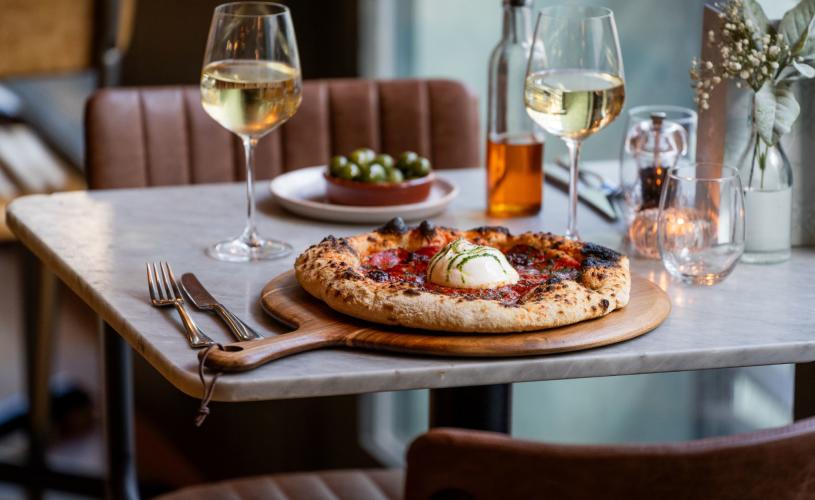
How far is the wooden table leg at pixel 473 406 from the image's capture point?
1639mm

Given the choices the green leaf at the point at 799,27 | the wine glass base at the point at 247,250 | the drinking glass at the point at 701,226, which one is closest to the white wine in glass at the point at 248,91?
the wine glass base at the point at 247,250

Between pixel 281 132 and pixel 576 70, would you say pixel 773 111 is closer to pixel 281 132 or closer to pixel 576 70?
pixel 576 70

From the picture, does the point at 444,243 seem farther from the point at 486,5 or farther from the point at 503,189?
the point at 486,5

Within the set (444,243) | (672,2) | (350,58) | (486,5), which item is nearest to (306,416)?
(350,58)

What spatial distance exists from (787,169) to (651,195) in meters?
0.17

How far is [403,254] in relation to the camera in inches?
53.2

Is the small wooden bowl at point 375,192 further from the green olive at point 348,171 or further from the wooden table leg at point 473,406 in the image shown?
the wooden table leg at point 473,406

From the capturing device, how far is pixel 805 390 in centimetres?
139

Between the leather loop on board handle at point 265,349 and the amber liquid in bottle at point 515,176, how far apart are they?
22.9 inches

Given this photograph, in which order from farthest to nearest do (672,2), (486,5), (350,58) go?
(350,58)
(486,5)
(672,2)

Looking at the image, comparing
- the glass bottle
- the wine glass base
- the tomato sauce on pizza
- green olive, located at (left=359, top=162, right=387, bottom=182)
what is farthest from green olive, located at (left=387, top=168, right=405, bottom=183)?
the tomato sauce on pizza

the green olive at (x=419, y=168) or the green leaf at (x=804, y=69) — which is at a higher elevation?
the green leaf at (x=804, y=69)

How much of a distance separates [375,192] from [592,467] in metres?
0.89

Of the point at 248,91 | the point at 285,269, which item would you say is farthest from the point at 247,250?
the point at 248,91
